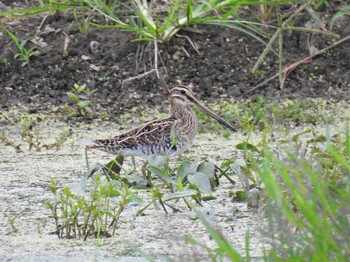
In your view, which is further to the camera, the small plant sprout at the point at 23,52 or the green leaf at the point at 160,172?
the small plant sprout at the point at 23,52

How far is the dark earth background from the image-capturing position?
7.29 meters

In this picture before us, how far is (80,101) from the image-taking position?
6.93 meters

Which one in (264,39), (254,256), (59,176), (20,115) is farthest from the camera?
(264,39)

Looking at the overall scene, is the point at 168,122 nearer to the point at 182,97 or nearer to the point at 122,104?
the point at 182,97

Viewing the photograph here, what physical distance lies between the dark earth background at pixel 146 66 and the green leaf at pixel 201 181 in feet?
7.49

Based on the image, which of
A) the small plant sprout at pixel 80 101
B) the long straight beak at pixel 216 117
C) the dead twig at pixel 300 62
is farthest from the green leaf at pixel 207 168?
the dead twig at pixel 300 62

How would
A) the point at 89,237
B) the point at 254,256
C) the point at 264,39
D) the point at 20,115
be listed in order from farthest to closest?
1. the point at 264,39
2. the point at 20,115
3. the point at 89,237
4. the point at 254,256

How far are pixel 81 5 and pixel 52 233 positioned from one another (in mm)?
2934

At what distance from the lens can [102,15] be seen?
766cm

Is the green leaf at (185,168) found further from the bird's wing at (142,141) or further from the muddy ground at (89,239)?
the bird's wing at (142,141)

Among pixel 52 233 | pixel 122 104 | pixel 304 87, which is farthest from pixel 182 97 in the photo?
pixel 52 233

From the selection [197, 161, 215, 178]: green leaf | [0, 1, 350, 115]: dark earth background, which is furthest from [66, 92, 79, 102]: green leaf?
[197, 161, 215, 178]: green leaf

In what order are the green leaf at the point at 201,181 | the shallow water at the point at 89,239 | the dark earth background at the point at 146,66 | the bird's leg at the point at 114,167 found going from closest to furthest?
the shallow water at the point at 89,239, the green leaf at the point at 201,181, the bird's leg at the point at 114,167, the dark earth background at the point at 146,66

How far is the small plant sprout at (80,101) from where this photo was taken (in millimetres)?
6782
